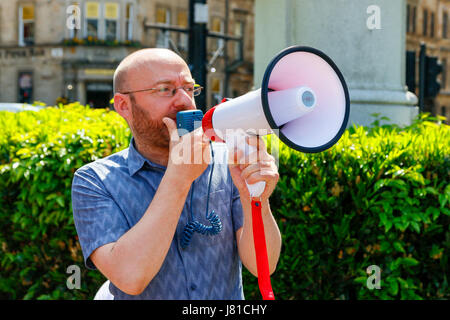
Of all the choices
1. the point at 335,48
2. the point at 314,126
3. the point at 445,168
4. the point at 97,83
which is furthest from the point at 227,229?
the point at 97,83

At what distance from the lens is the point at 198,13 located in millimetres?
7926

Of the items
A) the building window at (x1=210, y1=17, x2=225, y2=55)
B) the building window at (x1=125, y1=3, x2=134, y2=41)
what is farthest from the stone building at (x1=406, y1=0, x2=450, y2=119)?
the building window at (x1=125, y1=3, x2=134, y2=41)

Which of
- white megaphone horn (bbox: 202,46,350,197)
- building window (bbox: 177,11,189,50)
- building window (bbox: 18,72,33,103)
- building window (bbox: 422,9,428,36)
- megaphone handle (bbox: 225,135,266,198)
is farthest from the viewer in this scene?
building window (bbox: 422,9,428,36)

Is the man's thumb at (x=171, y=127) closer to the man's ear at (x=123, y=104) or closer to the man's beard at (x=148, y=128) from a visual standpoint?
the man's beard at (x=148, y=128)

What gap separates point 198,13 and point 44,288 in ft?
17.1

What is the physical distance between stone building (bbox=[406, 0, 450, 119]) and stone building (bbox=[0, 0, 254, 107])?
16.0 m

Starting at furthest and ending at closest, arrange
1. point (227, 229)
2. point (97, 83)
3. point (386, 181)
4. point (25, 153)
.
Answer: point (97, 83), point (25, 153), point (386, 181), point (227, 229)

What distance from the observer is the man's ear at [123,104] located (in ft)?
6.83

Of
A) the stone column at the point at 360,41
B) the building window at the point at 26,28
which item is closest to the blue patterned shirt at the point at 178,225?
the stone column at the point at 360,41

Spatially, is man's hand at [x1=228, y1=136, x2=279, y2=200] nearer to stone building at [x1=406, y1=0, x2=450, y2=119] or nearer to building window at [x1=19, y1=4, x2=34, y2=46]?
building window at [x1=19, y1=4, x2=34, y2=46]

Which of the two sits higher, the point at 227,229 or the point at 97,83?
the point at 97,83

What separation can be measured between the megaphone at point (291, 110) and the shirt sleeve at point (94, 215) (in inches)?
18.3

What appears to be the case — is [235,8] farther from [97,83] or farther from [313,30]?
[313,30]

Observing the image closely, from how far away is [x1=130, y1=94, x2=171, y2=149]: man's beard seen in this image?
2.04 m
